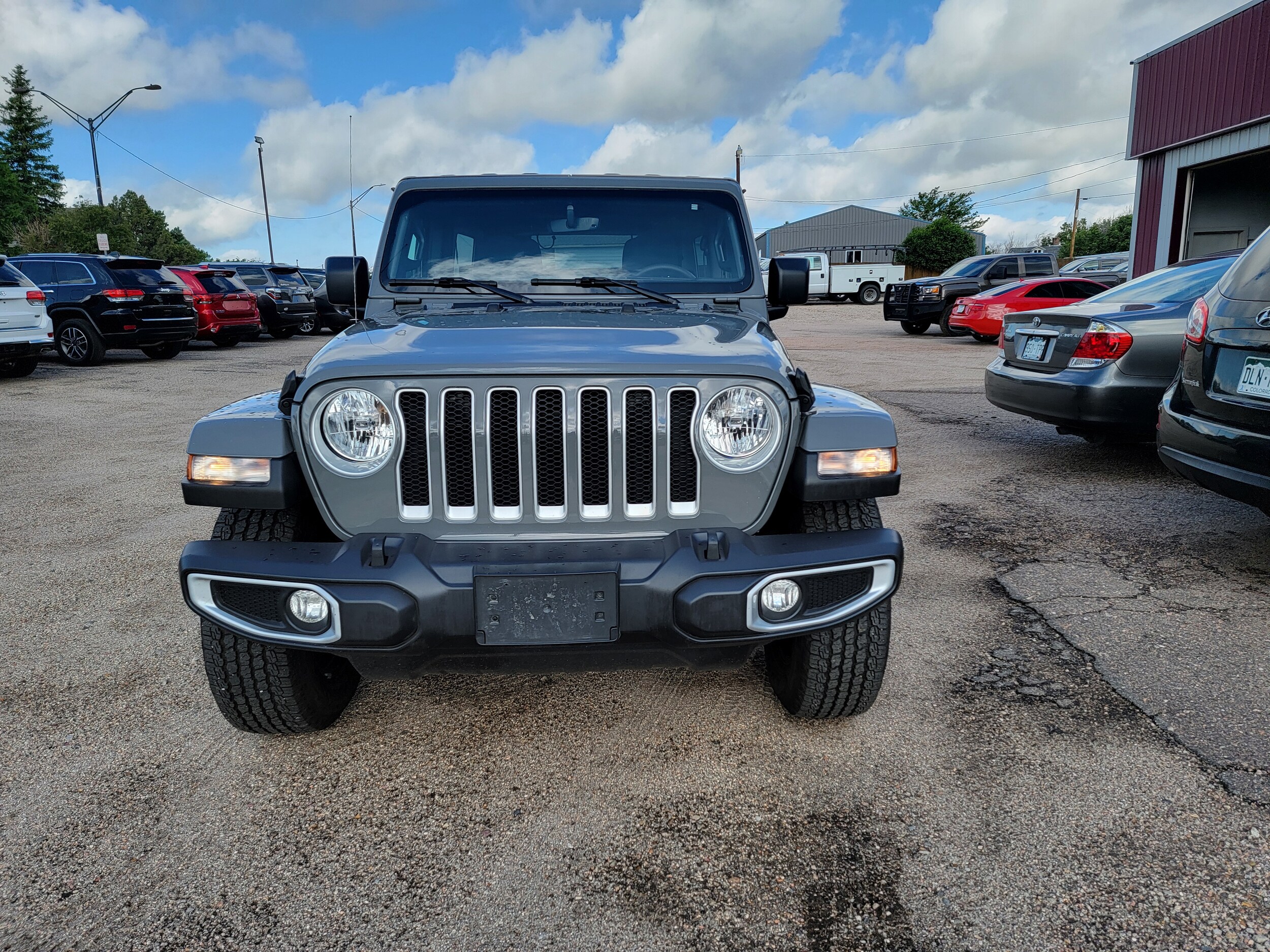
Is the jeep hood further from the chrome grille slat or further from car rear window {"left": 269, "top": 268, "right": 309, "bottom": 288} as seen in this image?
car rear window {"left": 269, "top": 268, "right": 309, "bottom": 288}

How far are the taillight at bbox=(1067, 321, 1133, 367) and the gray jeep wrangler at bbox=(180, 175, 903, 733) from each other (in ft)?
12.7

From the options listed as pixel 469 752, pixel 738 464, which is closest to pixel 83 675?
pixel 469 752

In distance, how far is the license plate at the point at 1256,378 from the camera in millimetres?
3502

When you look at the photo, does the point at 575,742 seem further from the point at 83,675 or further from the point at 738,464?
the point at 83,675

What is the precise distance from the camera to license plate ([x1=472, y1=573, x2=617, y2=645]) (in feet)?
6.93

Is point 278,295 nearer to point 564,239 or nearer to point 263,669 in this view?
point 564,239

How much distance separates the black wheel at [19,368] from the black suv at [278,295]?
6146 millimetres

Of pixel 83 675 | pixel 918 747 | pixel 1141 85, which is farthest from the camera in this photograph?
pixel 1141 85

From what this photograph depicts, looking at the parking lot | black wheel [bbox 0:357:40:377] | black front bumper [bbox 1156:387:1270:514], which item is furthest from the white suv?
black front bumper [bbox 1156:387:1270:514]

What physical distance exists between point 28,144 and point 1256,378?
299ft

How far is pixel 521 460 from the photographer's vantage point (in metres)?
2.27

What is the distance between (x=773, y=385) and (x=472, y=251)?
1.69m

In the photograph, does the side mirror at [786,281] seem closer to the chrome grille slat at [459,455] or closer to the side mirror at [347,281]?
the side mirror at [347,281]

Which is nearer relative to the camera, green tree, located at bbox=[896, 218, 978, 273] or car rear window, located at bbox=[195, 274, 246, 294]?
car rear window, located at bbox=[195, 274, 246, 294]
